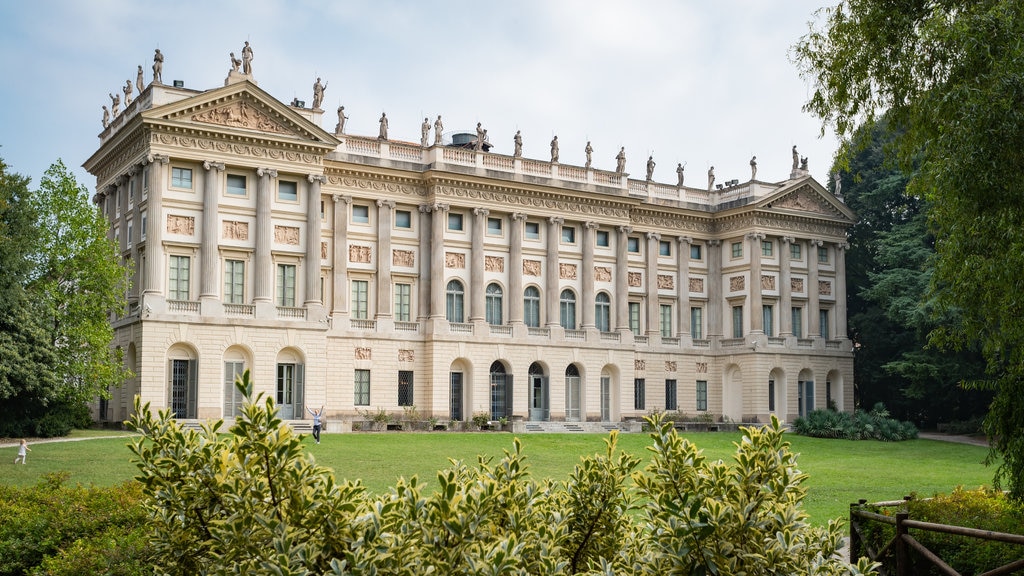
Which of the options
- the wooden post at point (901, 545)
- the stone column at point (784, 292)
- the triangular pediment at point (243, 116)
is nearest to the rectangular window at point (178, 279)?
the triangular pediment at point (243, 116)

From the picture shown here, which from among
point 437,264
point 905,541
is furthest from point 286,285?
point 905,541

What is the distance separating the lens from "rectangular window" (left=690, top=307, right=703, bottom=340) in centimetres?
5484

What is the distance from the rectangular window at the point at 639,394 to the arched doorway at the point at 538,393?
5.78m

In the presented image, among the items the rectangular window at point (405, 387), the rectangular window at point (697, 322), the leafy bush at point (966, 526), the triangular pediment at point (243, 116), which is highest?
the triangular pediment at point (243, 116)

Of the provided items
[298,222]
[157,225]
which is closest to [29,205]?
[157,225]

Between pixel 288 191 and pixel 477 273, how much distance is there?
31.5 feet

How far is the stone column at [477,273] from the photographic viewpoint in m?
46.7

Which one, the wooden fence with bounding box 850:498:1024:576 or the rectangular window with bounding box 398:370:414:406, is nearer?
the wooden fence with bounding box 850:498:1024:576

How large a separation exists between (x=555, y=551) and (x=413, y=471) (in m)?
20.6

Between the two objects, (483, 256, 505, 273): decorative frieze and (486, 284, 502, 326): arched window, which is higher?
(483, 256, 505, 273): decorative frieze

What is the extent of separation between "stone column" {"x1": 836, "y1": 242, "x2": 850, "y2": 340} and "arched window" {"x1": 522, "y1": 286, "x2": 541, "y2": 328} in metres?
17.9

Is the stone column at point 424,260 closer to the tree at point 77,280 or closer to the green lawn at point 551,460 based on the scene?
the green lawn at point 551,460

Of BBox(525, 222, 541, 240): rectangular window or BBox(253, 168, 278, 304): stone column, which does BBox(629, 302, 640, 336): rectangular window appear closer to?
BBox(525, 222, 541, 240): rectangular window

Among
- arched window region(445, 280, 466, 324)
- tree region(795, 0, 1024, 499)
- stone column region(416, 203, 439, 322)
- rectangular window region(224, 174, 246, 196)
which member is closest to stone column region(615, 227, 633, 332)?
Result: arched window region(445, 280, 466, 324)
